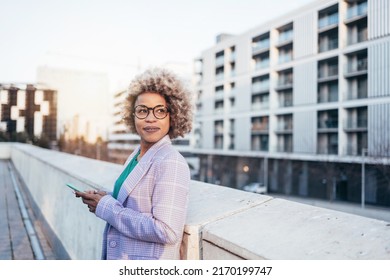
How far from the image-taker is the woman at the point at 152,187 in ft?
3.51

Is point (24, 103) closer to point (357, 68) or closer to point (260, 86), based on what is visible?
point (357, 68)

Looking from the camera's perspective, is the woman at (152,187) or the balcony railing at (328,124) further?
the balcony railing at (328,124)

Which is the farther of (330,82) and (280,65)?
(280,65)

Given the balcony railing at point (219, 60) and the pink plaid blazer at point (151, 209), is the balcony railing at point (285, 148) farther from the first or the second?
the pink plaid blazer at point (151, 209)

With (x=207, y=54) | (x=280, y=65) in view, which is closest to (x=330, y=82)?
(x=280, y=65)

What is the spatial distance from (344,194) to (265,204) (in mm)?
20013

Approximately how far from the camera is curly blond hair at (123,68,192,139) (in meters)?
1.33

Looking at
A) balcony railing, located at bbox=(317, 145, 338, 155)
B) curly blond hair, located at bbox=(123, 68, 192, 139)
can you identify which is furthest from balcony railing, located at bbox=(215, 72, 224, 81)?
curly blond hair, located at bbox=(123, 68, 192, 139)

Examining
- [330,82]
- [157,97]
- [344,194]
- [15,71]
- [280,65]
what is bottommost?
[344,194]

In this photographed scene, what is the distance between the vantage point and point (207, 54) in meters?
28.3

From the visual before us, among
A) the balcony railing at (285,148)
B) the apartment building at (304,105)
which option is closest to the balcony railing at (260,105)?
the apartment building at (304,105)

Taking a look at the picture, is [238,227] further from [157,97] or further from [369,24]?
[369,24]
